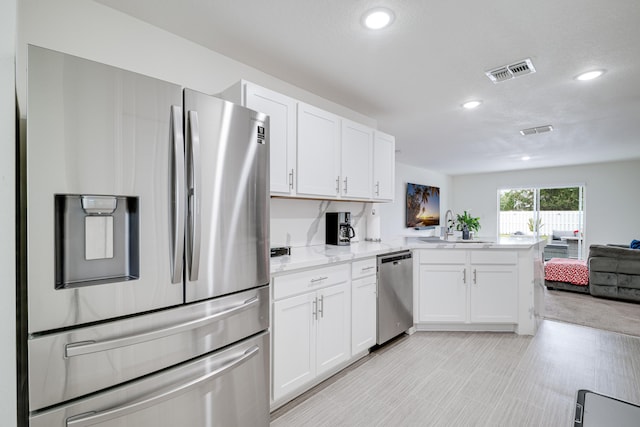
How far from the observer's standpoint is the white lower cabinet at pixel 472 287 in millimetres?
3270

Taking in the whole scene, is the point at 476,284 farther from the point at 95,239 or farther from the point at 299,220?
the point at 95,239

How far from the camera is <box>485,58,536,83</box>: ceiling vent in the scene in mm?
2349

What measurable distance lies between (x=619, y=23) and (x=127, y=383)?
10.6 feet

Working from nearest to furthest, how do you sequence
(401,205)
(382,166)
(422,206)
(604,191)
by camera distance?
1. (382,166)
2. (604,191)
3. (401,205)
4. (422,206)

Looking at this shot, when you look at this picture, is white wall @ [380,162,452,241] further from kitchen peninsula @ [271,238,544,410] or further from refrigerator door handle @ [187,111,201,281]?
refrigerator door handle @ [187,111,201,281]

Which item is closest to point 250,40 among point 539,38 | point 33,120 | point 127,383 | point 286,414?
point 33,120

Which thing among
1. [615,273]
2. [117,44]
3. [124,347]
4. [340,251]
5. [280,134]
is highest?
[117,44]

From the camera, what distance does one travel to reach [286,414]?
1967 mm

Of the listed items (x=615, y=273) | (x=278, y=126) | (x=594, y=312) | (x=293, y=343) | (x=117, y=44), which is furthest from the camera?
(x=615, y=273)

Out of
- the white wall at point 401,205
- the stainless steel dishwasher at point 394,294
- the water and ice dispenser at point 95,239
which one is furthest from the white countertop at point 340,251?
the white wall at point 401,205

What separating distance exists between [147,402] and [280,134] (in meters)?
1.76

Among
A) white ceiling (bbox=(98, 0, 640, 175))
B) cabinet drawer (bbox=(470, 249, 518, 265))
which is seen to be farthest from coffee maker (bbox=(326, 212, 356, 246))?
cabinet drawer (bbox=(470, 249, 518, 265))

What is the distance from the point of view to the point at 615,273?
4.58m
